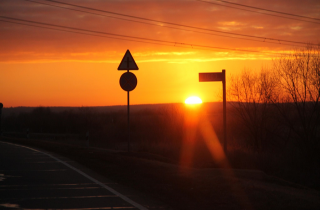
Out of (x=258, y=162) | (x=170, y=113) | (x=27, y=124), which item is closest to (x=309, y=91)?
(x=258, y=162)

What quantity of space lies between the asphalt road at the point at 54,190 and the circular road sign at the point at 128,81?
4856 mm

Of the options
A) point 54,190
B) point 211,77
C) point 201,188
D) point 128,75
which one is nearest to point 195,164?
point 211,77

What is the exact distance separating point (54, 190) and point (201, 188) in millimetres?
3622

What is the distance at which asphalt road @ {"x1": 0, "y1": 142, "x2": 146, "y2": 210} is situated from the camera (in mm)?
7371

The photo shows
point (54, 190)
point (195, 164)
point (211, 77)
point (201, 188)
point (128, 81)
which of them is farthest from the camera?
point (211, 77)

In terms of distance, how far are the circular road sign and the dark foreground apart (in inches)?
145

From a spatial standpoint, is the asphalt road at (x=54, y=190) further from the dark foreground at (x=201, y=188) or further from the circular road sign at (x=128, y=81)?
the circular road sign at (x=128, y=81)

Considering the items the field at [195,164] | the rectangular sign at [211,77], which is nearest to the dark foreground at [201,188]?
the field at [195,164]

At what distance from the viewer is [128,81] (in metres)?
16.5

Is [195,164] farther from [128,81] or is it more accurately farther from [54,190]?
[54,190]

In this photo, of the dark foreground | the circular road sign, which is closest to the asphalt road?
the dark foreground

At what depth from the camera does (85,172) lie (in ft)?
39.5

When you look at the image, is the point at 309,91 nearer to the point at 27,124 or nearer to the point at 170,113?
the point at 170,113

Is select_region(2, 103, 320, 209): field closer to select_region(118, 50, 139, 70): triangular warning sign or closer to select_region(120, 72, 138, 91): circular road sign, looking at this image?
select_region(120, 72, 138, 91): circular road sign
